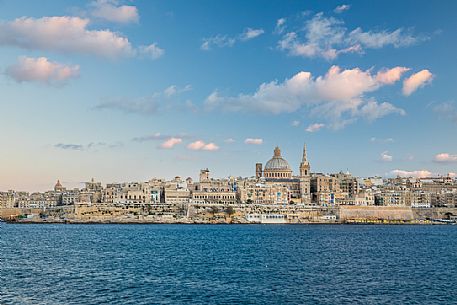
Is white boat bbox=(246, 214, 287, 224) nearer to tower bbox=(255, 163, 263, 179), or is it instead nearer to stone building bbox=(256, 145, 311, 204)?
stone building bbox=(256, 145, 311, 204)

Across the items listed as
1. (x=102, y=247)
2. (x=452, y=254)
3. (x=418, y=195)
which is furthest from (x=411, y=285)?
(x=418, y=195)

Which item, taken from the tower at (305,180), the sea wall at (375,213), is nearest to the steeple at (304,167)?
Answer: the tower at (305,180)

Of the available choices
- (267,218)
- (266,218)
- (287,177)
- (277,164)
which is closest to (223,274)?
(267,218)

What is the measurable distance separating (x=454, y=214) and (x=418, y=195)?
917 centimetres

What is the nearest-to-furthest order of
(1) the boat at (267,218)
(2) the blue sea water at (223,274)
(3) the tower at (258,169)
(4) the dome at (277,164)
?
(2) the blue sea water at (223,274) < (1) the boat at (267,218) < (4) the dome at (277,164) < (3) the tower at (258,169)

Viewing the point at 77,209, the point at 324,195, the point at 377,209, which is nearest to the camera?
the point at 77,209

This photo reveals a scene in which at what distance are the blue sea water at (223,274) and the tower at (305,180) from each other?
56.9 m

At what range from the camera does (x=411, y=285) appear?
80.2 feet

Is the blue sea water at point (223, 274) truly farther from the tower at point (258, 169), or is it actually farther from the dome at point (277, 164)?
the tower at point (258, 169)

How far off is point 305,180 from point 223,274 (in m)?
76.1

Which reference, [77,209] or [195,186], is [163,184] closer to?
[195,186]

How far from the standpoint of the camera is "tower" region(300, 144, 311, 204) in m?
98.7

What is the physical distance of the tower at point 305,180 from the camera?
9874 centimetres

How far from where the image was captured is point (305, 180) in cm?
10162
